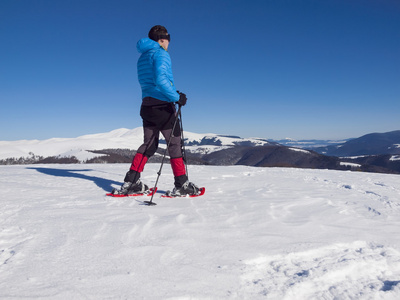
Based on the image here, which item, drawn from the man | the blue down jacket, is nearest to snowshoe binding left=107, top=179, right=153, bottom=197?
the man

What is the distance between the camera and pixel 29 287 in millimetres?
1771

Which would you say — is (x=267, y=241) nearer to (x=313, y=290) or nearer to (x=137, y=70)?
(x=313, y=290)

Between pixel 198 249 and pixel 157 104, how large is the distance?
3.24 meters

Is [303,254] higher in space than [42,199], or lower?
lower

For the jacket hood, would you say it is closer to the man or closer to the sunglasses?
the man

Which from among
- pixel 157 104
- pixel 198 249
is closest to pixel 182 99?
pixel 157 104

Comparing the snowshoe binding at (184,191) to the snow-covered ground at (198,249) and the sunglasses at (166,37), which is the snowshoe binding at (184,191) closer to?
the snow-covered ground at (198,249)

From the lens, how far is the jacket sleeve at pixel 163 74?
15.3 ft

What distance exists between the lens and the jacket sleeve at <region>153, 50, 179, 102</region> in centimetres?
467

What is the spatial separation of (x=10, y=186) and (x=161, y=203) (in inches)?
142

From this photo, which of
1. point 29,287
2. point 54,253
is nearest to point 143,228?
point 54,253

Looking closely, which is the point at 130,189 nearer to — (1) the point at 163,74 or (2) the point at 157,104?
(2) the point at 157,104

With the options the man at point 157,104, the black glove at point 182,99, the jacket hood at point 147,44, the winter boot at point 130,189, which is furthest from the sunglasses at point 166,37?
the winter boot at point 130,189

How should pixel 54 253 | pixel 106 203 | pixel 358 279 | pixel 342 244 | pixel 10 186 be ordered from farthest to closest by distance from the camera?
pixel 10 186
pixel 106 203
pixel 342 244
pixel 54 253
pixel 358 279
